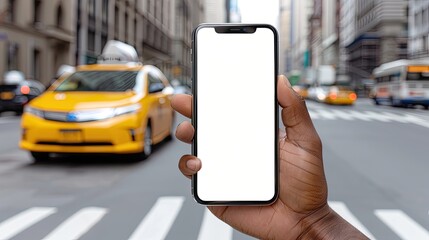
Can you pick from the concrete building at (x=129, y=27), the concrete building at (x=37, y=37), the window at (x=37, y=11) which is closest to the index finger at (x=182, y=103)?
the concrete building at (x=37, y=37)

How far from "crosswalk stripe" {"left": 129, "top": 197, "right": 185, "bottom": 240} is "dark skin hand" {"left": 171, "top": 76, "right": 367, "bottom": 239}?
2726 mm

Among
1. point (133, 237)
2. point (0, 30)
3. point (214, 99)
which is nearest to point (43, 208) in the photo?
point (133, 237)

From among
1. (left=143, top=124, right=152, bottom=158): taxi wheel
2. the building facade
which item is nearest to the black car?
the building facade

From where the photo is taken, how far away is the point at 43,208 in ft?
19.2

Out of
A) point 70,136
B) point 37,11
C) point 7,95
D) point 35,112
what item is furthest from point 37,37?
point 70,136

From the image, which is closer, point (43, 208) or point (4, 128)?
point (43, 208)

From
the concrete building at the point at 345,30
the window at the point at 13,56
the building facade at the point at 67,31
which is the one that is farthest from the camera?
the concrete building at the point at 345,30

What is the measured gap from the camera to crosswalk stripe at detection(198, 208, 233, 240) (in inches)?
187

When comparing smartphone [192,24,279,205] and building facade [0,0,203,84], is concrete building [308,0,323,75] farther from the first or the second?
smartphone [192,24,279,205]

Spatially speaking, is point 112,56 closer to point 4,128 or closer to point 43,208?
point 4,128

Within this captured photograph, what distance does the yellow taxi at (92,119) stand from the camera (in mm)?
8359

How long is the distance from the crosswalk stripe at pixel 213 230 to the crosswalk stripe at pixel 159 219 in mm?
314

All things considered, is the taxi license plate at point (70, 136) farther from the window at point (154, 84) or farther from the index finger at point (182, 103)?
the index finger at point (182, 103)

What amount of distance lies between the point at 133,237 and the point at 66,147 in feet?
13.5
